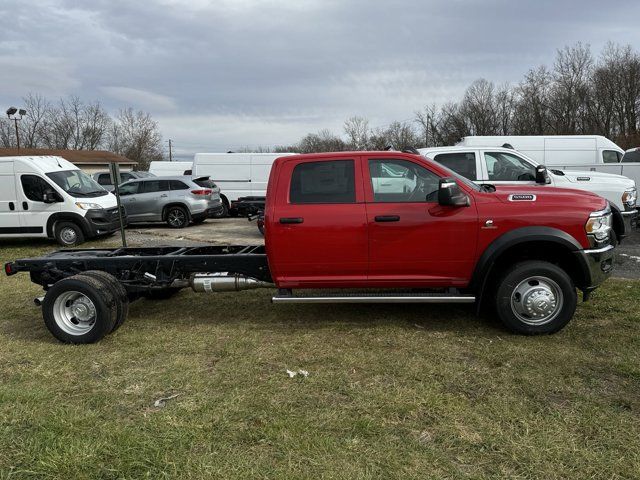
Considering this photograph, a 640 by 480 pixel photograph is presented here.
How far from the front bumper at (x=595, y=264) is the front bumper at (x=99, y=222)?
35.0ft

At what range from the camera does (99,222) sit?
11938 millimetres

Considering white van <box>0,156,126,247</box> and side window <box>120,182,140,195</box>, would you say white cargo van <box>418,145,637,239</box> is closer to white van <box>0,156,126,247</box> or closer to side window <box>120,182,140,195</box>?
white van <box>0,156,126,247</box>

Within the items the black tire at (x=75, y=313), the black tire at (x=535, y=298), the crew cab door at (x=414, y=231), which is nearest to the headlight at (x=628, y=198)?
the black tire at (x=535, y=298)

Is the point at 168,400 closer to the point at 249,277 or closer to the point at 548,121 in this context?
the point at 249,277

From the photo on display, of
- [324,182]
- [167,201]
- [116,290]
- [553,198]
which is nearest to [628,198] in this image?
[553,198]

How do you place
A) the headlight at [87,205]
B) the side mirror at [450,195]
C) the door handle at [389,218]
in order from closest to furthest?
1. the side mirror at [450,195]
2. the door handle at [389,218]
3. the headlight at [87,205]

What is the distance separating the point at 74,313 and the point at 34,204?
26.1 ft

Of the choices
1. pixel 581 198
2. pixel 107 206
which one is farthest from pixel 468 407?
pixel 107 206

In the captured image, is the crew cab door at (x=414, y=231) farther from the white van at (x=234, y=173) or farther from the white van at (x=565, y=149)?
the white van at (x=234, y=173)

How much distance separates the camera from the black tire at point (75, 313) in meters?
4.82

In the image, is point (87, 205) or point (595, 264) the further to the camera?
point (87, 205)

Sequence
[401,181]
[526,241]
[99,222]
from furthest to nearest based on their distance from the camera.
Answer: [99,222] → [401,181] → [526,241]

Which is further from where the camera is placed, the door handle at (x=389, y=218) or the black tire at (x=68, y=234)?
the black tire at (x=68, y=234)

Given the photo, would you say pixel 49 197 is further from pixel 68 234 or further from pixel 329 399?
pixel 329 399
